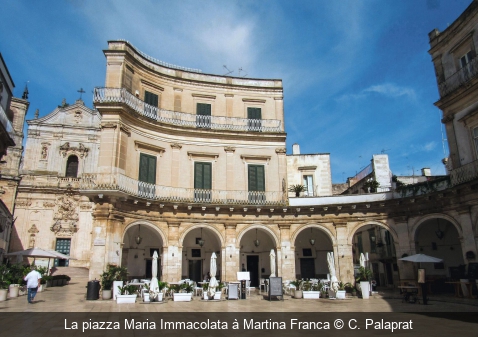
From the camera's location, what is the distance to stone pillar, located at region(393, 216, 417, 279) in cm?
2131

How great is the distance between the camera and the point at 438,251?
23.2 m

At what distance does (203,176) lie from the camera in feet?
78.8

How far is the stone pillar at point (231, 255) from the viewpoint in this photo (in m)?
22.4

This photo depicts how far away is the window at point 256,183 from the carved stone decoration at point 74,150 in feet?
65.7

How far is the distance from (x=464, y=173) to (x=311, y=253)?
11037 mm

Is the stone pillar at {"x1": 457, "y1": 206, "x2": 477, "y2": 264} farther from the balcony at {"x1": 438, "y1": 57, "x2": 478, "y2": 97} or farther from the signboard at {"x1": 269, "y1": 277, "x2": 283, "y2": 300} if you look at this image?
the signboard at {"x1": 269, "y1": 277, "x2": 283, "y2": 300}

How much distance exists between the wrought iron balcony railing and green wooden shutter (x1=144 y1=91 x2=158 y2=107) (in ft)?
59.6

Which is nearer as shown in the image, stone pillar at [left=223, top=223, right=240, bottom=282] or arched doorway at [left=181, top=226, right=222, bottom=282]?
stone pillar at [left=223, top=223, right=240, bottom=282]

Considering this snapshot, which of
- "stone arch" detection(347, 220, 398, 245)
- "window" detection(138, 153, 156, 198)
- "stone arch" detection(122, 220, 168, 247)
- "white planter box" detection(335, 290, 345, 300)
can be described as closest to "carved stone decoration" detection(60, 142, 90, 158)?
"window" detection(138, 153, 156, 198)

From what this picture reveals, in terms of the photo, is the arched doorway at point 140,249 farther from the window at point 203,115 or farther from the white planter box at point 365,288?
the white planter box at point 365,288

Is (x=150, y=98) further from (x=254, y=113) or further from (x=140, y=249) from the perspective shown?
A: (x=140, y=249)

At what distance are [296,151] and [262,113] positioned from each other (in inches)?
242

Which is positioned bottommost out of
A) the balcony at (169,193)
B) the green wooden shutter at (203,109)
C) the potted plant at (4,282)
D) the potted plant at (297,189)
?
the potted plant at (4,282)

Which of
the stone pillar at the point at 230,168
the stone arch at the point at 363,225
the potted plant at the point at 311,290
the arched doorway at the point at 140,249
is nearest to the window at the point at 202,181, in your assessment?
the stone pillar at the point at 230,168
